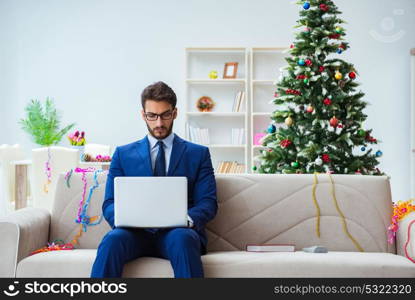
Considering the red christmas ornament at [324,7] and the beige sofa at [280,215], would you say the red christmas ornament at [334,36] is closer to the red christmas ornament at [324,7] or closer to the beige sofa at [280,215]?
the red christmas ornament at [324,7]

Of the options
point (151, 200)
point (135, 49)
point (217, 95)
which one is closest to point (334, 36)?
point (151, 200)

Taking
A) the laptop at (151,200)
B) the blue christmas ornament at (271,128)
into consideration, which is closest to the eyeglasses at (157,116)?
the laptop at (151,200)

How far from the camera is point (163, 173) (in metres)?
2.51

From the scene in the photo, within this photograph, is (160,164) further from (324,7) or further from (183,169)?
(324,7)

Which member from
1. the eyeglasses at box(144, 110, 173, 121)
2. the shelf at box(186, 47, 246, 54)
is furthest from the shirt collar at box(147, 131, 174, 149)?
the shelf at box(186, 47, 246, 54)

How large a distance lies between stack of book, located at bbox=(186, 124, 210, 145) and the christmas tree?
108 inches

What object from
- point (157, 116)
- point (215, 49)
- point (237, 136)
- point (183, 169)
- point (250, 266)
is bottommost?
point (250, 266)

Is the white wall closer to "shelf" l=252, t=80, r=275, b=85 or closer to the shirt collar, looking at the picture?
"shelf" l=252, t=80, r=275, b=85

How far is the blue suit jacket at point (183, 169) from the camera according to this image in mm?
2473

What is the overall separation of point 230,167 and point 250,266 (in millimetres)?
4120

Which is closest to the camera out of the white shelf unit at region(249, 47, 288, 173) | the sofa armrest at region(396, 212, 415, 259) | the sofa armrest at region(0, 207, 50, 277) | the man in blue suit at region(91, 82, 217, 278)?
the man in blue suit at region(91, 82, 217, 278)

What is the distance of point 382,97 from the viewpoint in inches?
259

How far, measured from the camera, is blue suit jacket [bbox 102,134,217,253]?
2473 mm

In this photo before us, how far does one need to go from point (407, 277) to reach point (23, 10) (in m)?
5.83
